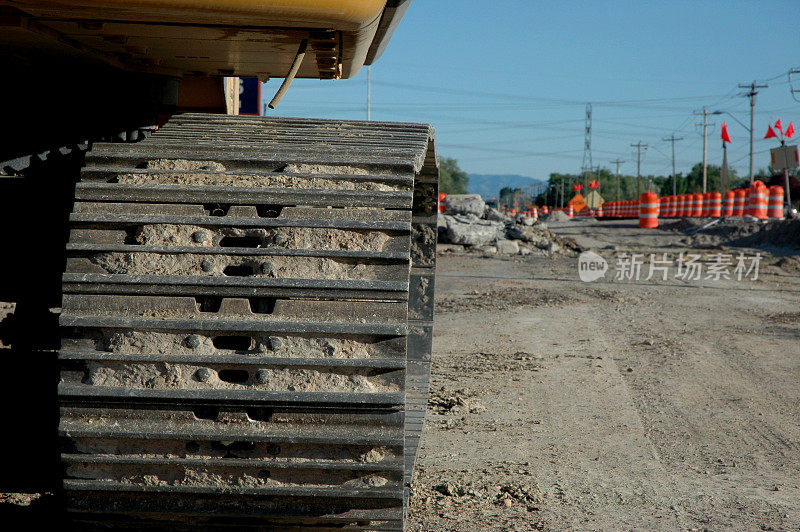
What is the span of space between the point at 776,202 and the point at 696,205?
7.60 m

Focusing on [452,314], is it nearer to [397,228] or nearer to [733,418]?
[733,418]

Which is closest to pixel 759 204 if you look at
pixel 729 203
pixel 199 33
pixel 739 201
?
pixel 739 201

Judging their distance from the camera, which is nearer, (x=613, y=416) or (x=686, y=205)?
(x=613, y=416)

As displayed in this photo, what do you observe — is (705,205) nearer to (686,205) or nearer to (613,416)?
(686,205)

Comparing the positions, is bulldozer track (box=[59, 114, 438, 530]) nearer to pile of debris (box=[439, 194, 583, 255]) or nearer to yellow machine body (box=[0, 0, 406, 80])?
yellow machine body (box=[0, 0, 406, 80])

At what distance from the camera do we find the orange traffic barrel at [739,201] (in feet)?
90.1

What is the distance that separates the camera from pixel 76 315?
2461 millimetres

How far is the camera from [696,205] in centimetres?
3170

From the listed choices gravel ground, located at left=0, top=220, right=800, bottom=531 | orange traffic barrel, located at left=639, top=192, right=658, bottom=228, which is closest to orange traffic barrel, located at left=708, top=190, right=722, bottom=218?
orange traffic barrel, located at left=639, top=192, right=658, bottom=228

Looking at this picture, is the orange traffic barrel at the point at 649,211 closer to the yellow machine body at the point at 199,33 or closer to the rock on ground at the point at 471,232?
the rock on ground at the point at 471,232

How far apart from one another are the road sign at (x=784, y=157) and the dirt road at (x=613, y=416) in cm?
1818

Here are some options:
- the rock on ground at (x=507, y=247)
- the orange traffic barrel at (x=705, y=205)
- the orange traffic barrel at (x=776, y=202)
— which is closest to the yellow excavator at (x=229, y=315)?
the rock on ground at (x=507, y=247)

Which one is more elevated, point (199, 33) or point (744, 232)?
point (199, 33)

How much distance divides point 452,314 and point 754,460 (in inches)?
213
